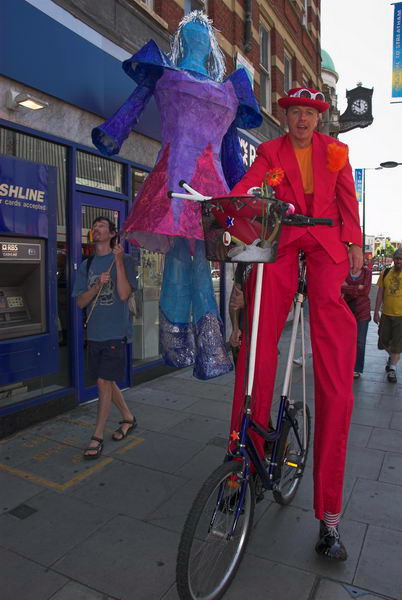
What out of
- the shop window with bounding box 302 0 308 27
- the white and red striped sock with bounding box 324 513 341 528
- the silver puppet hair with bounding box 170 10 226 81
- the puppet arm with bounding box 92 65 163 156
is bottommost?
the white and red striped sock with bounding box 324 513 341 528

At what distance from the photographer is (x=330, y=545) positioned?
240 cm

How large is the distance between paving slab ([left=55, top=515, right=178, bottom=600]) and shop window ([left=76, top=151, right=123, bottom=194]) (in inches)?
139

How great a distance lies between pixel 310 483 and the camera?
10.9 ft

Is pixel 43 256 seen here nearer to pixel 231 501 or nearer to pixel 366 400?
pixel 231 501

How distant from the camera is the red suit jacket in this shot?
2500 millimetres

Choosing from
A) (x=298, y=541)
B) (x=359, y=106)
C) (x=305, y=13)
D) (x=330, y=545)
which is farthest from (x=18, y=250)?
(x=359, y=106)

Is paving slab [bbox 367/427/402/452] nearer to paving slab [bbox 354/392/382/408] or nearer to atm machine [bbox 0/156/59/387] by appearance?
paving slab [bbox 354/392/382/408]

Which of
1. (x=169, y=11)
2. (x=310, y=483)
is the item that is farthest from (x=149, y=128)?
(x=310, y=483)

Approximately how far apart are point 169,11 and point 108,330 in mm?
4981

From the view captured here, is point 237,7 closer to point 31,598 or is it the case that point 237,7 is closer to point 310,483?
point 310,483

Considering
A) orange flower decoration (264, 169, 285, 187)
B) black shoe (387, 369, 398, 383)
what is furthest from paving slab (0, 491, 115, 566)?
black shoe (387, 369, 398, 383)

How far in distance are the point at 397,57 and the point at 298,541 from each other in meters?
12.7

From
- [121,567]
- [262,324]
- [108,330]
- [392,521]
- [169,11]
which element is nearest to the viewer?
[121,567]

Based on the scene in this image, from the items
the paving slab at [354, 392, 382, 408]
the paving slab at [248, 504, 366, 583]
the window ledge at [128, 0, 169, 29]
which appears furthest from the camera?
the window ledge at [128, 0, 169, 29]
